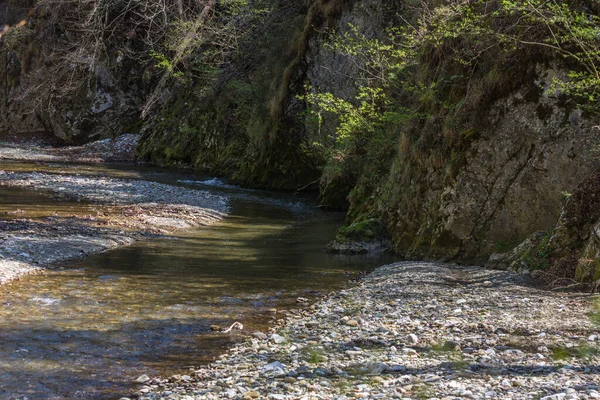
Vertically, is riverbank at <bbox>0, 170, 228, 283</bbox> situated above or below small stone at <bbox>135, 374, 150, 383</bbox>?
above

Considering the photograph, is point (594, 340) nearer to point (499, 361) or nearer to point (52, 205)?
point (499, 361)

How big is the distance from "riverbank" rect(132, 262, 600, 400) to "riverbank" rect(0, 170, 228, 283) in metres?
5.79

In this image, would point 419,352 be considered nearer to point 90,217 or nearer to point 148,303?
point 148,303

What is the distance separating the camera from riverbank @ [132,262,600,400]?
21.2 feet

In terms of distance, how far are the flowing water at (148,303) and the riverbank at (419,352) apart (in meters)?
0.52

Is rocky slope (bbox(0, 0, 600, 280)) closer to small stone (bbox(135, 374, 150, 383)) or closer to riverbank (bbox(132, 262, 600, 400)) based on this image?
riverbank (bbox(132, 262, 600, 400))

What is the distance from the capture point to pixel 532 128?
14078 mm

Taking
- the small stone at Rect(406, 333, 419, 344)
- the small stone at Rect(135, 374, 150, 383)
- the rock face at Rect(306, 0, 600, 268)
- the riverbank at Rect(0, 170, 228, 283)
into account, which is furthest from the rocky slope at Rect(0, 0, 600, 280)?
the small stone at Rect(135, 374, 150, 383)

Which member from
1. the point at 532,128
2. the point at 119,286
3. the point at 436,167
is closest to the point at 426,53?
the point at 436,167

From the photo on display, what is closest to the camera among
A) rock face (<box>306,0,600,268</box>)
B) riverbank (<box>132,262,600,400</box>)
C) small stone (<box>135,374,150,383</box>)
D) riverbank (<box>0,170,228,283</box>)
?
riverbank (<box>132,262,600,400</box>)

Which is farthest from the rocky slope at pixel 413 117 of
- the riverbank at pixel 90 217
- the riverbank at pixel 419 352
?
the riverbank at pixel 90 217

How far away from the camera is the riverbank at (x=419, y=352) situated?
6449mm

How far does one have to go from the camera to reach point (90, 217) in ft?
62.8

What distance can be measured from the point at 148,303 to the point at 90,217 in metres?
9.35
